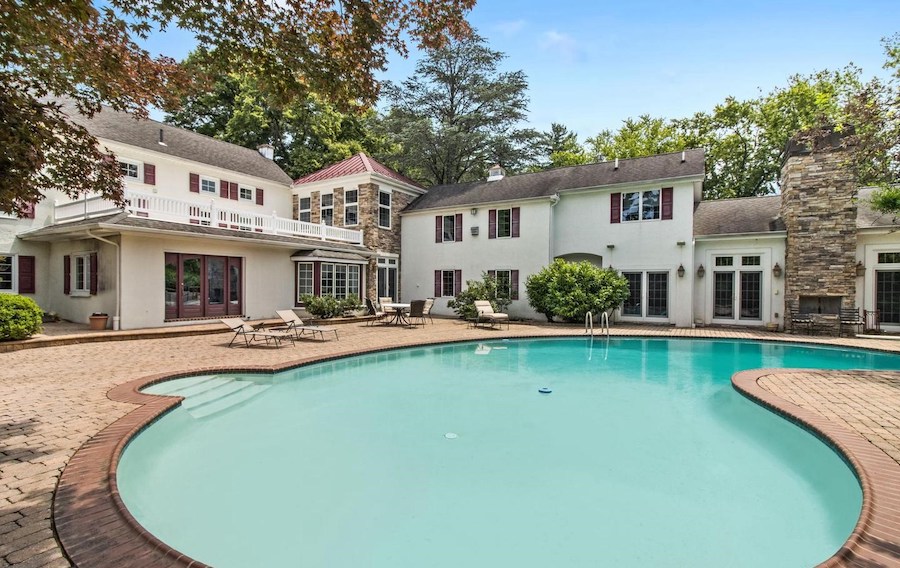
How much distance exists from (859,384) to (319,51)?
10007mm

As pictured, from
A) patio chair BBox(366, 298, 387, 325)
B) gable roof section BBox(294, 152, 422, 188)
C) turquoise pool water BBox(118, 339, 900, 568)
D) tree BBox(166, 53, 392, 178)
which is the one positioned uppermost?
tree BBox(166, 53, 392, 178)

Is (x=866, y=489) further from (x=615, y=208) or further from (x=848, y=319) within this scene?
(x=615, y=208)

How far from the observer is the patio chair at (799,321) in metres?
15.0

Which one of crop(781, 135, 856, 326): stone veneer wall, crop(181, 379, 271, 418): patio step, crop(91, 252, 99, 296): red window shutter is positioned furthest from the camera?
crop(781, 135, 856, 326): stone veneer wall

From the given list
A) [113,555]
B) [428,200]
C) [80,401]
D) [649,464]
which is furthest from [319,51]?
[428,200]

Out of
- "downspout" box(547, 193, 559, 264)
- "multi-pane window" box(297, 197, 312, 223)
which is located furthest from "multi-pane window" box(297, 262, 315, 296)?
"downspout" box(547, 193, 559, 264)

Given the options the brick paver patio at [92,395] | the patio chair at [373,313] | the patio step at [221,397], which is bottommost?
the patio step at [221,397]

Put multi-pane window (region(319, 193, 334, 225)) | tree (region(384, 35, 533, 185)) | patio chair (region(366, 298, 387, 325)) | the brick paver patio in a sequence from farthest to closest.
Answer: tree (region(384, 35, 533, 185)), multi-pane window (region(319, 193, 334, 225)), patio chair (region(366, 298, 387, 325)), the brick paver patio

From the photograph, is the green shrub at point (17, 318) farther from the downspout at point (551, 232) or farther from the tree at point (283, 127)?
the tree at point (283, 127)

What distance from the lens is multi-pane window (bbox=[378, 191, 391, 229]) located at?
70.6 feet

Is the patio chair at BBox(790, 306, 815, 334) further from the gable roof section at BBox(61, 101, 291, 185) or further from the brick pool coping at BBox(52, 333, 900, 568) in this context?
the gable roof section at BBox(61, 101, 291, 185)

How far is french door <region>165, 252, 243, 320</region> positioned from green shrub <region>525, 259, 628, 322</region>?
1209cm

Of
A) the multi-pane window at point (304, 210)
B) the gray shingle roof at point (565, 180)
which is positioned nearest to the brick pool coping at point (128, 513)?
the gray shingle roof at point (565, 180)

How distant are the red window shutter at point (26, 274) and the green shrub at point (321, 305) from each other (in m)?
9.11
